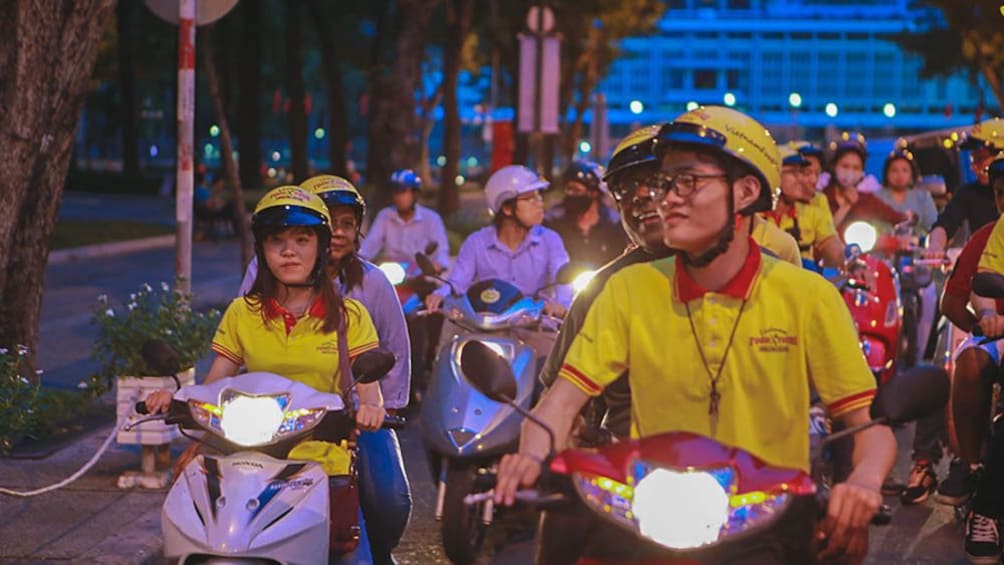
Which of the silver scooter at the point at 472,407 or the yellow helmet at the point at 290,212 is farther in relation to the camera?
the silver scooter at the point at 472,407

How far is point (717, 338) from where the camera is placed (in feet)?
14.2

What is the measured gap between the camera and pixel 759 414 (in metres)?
4.36

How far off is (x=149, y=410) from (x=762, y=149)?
85.2 inches

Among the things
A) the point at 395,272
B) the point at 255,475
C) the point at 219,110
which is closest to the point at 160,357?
the point at 255,475

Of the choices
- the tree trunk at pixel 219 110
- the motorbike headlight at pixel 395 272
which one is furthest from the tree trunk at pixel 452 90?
the motorbike headlight at pixel 395 272

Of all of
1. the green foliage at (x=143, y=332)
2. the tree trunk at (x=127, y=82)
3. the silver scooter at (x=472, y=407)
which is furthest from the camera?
the tree trunk at (x=127, y=82)

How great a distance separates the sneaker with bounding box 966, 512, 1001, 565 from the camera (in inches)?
289

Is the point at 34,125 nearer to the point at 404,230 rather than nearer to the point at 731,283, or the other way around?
the point at 404,230

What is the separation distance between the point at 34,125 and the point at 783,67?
139m

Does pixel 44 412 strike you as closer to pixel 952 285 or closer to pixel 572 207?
pixel 572 207

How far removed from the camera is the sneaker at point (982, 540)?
7348mm

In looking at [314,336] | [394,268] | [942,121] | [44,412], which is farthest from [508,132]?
[942,121]

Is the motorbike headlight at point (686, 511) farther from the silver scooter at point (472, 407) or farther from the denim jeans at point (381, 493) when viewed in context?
the silver scooter at point (472, 407)

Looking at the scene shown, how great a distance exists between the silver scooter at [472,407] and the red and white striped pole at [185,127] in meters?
2.80
